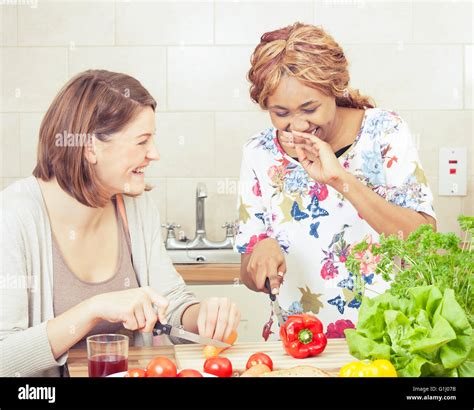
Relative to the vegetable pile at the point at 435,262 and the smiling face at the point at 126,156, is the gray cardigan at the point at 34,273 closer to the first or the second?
the smiling face at the point at 126,156

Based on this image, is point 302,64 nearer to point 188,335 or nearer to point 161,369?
point 188,335

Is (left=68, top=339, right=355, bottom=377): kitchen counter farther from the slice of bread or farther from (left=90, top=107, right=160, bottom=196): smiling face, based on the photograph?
(left=90, top=107, right=160, bottom=196): smiling face

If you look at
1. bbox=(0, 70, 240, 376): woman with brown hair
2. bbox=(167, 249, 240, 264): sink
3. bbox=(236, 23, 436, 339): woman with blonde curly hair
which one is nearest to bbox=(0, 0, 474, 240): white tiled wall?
bbox=(167, 249, 240, 264): sink

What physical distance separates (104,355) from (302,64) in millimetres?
625

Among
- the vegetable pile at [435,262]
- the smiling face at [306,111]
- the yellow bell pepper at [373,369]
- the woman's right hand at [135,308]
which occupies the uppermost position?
the smiling face at [306,111]

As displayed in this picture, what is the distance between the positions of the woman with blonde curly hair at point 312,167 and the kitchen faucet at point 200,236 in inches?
11.5

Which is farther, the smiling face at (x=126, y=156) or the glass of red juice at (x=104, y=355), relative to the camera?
the smiling face at (x=126, y=156)

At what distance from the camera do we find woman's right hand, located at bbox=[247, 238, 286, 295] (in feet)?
3.94

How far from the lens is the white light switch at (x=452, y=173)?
1631 millimetres

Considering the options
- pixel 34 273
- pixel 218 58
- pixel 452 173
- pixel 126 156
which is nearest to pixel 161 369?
pixel 34 273

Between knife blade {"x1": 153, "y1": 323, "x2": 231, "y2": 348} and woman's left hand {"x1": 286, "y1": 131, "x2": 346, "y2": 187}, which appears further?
woman's left hand {"x1": 286, "y1": 131, "x2": 346, "y2": 187}

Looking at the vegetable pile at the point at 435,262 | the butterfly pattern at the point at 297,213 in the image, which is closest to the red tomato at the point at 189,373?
the vegetable pile at the point at 435,262

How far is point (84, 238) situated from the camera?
1.23 m

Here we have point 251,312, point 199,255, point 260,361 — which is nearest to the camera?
point 260,361
